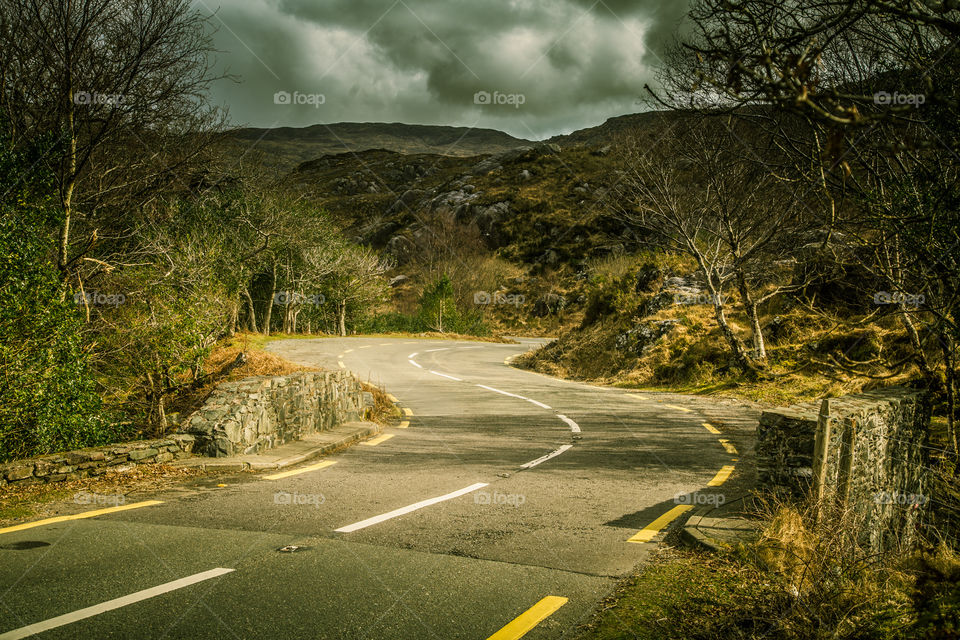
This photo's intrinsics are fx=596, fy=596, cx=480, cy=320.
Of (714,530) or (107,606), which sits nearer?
(107,606)

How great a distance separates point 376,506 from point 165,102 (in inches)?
440

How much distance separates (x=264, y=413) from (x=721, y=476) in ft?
23.2

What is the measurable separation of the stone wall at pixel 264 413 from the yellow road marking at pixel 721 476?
22.3 feet

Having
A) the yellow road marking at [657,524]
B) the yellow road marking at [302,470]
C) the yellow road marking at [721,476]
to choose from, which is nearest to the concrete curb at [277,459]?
the yellow road marking at [302,470]

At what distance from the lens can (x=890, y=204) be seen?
8.85 meters

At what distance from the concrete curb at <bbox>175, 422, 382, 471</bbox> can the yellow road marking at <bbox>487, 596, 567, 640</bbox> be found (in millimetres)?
5783

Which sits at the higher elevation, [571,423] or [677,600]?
[677,600]

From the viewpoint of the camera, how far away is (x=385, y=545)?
541 centimetres

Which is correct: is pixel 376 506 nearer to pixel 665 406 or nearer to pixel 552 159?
pixel 665 406

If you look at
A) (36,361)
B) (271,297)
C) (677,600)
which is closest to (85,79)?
(36,361)

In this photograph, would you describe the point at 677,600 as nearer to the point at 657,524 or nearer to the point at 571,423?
the point at 657,524

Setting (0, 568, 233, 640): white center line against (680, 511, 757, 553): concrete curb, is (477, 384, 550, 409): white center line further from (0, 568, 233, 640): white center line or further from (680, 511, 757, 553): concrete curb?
(0, 568, 233, 640): white center line

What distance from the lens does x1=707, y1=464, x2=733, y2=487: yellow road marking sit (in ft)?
25.5

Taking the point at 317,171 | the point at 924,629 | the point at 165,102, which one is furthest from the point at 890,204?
the point at 317,171
